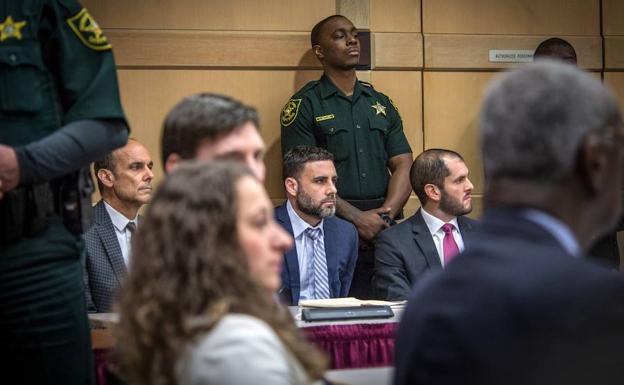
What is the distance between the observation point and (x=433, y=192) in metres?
4.39

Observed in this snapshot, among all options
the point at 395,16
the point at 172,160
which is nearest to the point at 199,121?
the point at 172,160

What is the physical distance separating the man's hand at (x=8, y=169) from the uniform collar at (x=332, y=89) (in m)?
3.00

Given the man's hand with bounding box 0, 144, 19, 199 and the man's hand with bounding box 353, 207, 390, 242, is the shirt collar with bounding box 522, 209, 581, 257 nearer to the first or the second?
the man's hand with bounding box 0, 144, 19, 199

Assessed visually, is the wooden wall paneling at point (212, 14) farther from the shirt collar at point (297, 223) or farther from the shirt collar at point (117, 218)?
the shirt collar at point (117, 218)

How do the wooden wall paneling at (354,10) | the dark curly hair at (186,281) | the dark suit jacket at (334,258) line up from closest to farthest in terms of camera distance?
the dark curly hair at (186,281) → the dark suit jacket at (334,258) → the wooden wall paneling at (354,10)

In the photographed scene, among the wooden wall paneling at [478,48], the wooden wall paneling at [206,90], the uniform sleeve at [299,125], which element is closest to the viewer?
the uniform sleeve at [299,125]

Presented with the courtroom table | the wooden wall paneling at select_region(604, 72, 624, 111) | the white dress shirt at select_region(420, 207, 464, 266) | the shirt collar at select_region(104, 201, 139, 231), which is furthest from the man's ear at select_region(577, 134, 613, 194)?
the wooden wall paneling at select_region(604, 72, 624, 111)

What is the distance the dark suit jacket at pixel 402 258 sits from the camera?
12.9 ft

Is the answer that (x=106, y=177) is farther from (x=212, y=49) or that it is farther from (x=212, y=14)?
(x=212, y=14)

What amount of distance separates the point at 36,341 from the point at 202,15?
3360 mm

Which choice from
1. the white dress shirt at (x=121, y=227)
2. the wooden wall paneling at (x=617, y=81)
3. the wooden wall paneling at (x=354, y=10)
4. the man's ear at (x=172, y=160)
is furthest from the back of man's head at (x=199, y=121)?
the wooden wall paneling at (x=617, y=81)

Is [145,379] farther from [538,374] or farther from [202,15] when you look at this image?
[202,15]

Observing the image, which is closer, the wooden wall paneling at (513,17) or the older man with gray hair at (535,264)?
the older man with gray hair at (535,264)

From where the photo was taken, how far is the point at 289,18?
4902 millimetres
